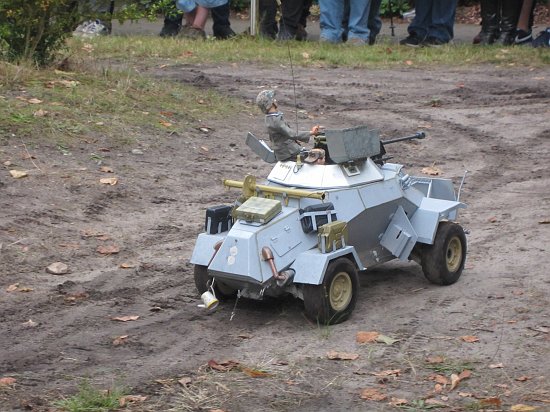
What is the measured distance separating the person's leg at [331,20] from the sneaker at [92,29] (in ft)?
11.7

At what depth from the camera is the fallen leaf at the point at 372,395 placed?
6.30 meters

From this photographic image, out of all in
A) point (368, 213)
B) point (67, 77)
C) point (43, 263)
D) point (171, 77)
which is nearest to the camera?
point (368, 213)

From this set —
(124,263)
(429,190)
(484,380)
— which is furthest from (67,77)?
(484,380)

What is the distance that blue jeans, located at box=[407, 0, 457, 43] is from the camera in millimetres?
18781

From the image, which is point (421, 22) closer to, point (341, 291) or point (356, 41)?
point (356, 41)

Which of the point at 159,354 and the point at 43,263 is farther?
the point at 43,263

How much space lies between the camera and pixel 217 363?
682 centimetres

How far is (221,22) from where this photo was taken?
63.3ft

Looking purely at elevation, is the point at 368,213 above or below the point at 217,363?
above

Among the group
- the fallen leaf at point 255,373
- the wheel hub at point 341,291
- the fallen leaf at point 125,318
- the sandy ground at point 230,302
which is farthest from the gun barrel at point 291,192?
the fallen leaf at point 255,373

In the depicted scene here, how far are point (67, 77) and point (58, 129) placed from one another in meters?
1.74

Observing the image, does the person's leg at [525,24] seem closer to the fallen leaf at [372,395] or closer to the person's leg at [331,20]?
the person's leg at [331,20]

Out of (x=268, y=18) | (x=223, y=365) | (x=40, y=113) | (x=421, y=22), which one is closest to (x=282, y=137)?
(x=223, y=365)

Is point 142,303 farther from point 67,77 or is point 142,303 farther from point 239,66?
point 239,66
